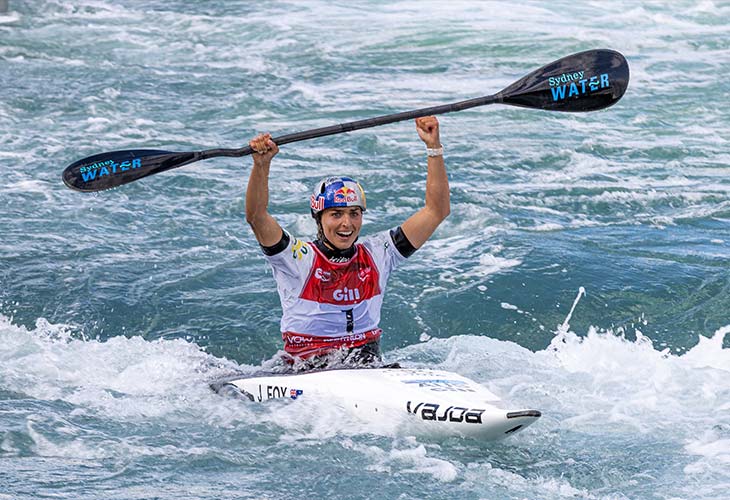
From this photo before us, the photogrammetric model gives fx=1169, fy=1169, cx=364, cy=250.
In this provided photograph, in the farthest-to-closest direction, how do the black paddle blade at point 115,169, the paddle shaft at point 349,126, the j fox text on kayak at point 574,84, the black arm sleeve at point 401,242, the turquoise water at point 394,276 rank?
the j fox text on kayak at point 574,84, the black paddle blade at point 115,169, the black arm sleeve at point 401,242, the paddle shaft at point 349,126, the turquoise water at point 394,276

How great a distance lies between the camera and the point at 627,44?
695 inches

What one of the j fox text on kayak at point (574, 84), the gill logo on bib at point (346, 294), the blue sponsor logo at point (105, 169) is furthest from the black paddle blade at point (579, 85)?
the blue sponsor logo at point (105, 169)

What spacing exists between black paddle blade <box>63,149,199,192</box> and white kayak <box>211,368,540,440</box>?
4.38ft

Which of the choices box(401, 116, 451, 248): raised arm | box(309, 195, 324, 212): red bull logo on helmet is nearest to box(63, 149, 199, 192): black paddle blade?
box(309, 195, 324, 212): red bull logo on helmet

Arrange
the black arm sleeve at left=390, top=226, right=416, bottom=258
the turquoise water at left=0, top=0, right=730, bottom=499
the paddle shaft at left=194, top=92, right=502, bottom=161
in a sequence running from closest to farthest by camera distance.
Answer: the turquoise water at left=0, top=0, right=730, bottom=499, the paddle shaft at left=194, top=92, right=502, bottom=161, the black arm sleeve at left=390, top=226, right=416, bottom=258

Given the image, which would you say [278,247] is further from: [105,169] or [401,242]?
[105,169]

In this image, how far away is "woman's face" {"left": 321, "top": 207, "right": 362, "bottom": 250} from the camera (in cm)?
604

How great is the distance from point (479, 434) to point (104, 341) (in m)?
3.25

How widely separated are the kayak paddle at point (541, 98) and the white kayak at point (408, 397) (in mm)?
1369

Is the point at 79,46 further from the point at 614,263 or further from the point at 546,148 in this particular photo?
the point at 614,263

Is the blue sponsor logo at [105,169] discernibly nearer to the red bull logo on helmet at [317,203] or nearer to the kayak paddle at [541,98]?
the kayak paddle at [541,98]

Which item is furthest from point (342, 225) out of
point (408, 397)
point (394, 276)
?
point (394, 276)

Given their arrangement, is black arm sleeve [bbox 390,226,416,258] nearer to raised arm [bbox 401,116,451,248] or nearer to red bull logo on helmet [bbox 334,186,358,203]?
raised arm [bbox 401,116,451,248]

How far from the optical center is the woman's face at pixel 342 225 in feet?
19.8
